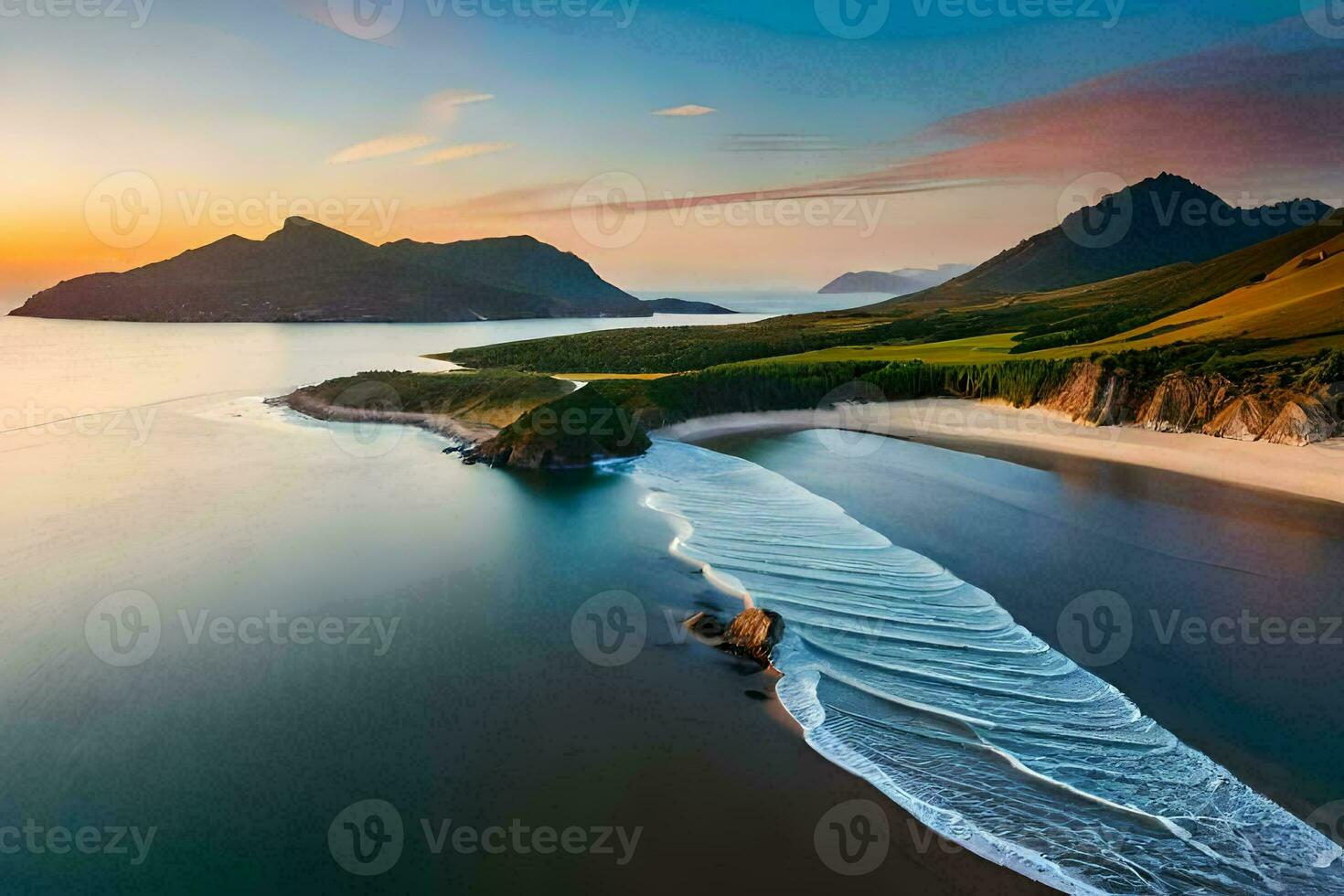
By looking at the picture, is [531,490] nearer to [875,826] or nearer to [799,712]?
[799,712]

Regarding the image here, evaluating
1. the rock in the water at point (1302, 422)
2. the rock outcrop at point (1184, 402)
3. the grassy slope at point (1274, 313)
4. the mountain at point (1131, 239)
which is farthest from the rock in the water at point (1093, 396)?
the mountain at point (1131, 239)

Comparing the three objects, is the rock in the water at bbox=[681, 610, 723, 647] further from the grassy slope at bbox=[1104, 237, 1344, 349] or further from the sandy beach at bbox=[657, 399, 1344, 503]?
the grassy slope at bbox=[1104, 237, 1344, 349]

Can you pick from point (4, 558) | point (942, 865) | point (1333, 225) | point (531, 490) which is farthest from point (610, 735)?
point (1333, 225)

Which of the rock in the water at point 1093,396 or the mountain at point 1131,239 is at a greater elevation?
the mountain at point 1131,239

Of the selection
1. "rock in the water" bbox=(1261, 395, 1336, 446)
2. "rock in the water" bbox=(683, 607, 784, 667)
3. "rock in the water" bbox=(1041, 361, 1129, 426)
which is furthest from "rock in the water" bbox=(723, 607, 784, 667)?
"rock in the water" bbox=(1041, 361, 1129, 426)

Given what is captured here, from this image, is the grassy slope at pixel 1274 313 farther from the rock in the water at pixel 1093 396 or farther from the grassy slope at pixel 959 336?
the rock in the water at pixel 1093 396

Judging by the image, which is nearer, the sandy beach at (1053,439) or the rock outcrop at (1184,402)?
the sandy beach at (1053,439)

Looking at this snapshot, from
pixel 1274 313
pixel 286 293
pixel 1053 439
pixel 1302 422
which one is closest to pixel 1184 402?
pixel 1302 422

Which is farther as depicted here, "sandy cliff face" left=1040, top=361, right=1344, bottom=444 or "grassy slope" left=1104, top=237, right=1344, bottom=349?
"grassy slope" left=1104, top=237, right=1344, bottom=349
